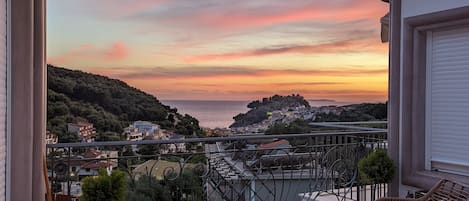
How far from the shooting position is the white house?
3359mm

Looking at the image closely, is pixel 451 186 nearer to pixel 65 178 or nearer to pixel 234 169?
pixel 234 169

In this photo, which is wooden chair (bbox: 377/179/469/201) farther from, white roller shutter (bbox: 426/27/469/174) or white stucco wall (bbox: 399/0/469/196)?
white stucco wall (bbox: 399/0/469/196)

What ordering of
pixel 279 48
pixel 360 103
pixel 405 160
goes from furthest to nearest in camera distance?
1. pixel 279 48
2. pixel 360 103
3. pixel 405 160

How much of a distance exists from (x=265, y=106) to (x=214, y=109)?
31.2 inches

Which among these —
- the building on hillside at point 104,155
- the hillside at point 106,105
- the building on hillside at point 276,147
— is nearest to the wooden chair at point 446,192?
the building on hillside at point 276,147

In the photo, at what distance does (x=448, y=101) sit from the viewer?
3.46m

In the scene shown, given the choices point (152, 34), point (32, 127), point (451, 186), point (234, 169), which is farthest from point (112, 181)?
point (152, 34)

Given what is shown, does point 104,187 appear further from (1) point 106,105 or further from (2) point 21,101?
(1) point 106,105

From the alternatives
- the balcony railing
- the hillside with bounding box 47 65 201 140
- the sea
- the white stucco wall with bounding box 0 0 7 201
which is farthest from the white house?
the white stucco wall with bounding box 0 0 7 201

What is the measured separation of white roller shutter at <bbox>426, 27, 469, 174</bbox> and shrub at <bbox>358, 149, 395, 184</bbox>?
0.31 meters

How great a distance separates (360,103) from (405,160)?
9.09ft

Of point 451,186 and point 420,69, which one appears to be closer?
point 451,186

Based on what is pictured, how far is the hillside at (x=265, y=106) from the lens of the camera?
585cm

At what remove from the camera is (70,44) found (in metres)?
5.68
